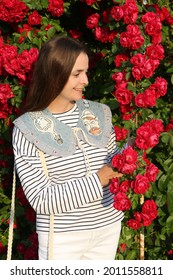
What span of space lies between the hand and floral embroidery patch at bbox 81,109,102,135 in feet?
0.89

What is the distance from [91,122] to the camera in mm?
2385

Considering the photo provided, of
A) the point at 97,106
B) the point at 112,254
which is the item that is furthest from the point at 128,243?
the point at 97,106

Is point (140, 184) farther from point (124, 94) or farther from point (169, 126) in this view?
point (169, 126)

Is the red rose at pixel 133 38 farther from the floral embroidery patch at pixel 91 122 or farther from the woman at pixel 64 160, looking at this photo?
the floral embroidery patch at pixel 91 122

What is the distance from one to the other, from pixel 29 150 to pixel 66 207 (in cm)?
27

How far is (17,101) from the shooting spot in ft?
9.46

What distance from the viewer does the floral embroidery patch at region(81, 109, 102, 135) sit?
2348mm

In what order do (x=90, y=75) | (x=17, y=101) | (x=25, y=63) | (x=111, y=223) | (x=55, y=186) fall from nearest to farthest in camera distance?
(x=55, y=186), (x=111, y=223), (x=25, y=63), (x=17, y=101), (x=90, y=75)

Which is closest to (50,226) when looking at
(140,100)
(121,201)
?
(121,201)

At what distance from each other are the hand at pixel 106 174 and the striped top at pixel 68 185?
0.02 m

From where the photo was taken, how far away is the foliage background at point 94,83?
2.54 m

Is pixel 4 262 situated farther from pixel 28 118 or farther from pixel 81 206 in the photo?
pixel 28 118

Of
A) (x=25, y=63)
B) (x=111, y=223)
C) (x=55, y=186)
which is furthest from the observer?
(x=25, y=63)

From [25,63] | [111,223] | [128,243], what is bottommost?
[128,243]
